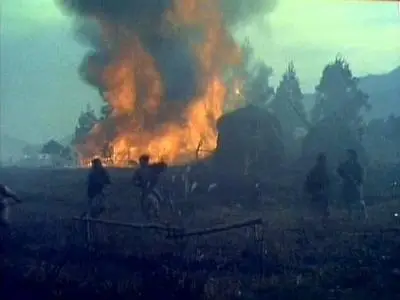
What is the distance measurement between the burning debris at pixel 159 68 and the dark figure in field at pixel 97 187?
0.60 feet

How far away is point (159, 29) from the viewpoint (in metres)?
7.90

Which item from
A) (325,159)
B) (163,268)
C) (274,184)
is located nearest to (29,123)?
(163,268)

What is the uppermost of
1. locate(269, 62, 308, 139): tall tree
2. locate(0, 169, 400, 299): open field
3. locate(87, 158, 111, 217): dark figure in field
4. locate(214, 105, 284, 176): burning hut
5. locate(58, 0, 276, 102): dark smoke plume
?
locate(58, 0, 276, 102): dark smoke plume

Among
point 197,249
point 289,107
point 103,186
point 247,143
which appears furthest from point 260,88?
point 103,186

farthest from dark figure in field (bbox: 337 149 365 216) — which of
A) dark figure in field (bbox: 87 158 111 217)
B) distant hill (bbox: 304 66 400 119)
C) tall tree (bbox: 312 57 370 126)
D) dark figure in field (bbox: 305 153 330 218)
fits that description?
dark figure in field (bbox: 87 158 111 217)

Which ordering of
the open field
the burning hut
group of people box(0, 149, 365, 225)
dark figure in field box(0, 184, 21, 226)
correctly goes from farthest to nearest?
the burning hut
group of people box(0, 149, 365, 225)
dark figure in field box(0, 184, 21, 226)
the open field

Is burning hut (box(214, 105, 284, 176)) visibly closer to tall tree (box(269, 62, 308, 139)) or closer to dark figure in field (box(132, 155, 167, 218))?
tall tree (box(269, 62, 308, 139))

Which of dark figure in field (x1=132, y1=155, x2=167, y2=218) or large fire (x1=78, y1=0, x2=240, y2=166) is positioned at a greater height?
large fire (x1=78, y1=0, x2=240, y2=166)

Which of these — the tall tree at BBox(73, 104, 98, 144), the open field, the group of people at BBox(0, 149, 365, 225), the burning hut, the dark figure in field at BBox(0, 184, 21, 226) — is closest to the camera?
the open field

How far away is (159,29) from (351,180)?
269 centimetres

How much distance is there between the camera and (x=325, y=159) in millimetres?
7617

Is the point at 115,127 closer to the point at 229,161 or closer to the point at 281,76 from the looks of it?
Answer: the point at 229,161

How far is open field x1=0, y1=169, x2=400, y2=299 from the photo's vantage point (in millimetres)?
7090

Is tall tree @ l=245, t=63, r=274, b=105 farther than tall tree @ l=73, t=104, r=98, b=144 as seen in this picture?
Yes
